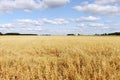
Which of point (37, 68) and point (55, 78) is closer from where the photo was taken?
point (55, 78)

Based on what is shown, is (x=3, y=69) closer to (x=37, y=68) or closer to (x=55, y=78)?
(x=37, y=68)

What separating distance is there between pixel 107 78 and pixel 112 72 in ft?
1.44

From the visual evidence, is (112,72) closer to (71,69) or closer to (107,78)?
(107,78)

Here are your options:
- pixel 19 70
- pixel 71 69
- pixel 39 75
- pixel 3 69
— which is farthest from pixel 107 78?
pixel 3 69

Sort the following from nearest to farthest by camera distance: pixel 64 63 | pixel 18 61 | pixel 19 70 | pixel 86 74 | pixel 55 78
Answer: pixel 55 78 < pixel 86 74 < pixel 19 70 < pixel 64 63 < pixel 18 61

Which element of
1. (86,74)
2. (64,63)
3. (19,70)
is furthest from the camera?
(64,63)

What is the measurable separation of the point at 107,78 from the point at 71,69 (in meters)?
0.93

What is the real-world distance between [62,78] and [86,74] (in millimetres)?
584

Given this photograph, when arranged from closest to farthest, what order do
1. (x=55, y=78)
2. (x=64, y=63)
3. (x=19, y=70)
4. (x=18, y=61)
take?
(x=55, y=78)
(x=19, y=70)
(x=64, y=63)
(x=18, y=61)

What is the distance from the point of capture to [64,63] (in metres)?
6.95

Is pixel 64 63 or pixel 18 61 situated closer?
pixel 64 63

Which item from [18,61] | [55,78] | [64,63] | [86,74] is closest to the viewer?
[55,78]

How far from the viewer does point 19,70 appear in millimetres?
6188

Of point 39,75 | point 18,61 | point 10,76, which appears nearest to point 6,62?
point 18,61
